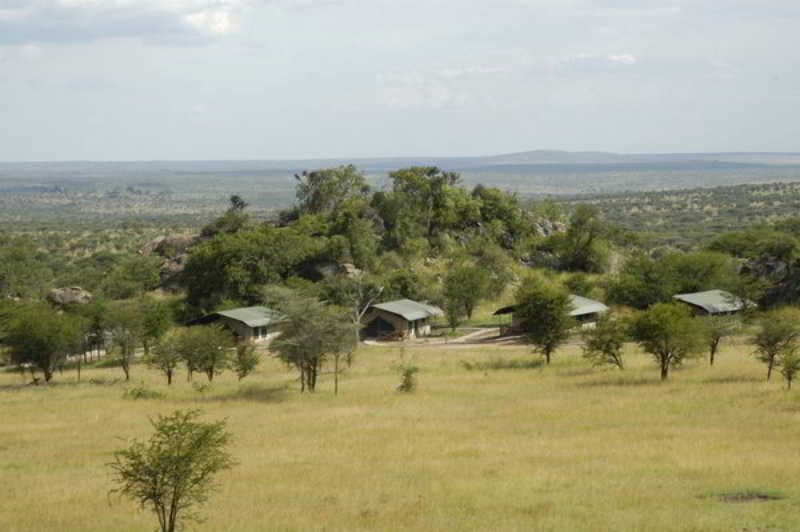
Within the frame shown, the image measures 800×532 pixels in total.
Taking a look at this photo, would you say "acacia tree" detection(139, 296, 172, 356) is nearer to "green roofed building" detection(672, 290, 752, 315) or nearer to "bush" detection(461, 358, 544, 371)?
"bush" detection(461, 358, 544, 371)

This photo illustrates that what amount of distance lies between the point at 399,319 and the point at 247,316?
1293 centimetres

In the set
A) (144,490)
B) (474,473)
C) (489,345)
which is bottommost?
(489,345)

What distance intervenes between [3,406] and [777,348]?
4049 centimetres

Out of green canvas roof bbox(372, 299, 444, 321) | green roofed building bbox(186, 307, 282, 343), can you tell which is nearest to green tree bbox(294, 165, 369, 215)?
green canvas roof bbox(372, 299, 444, 321)

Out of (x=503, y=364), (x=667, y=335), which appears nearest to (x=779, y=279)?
(x=503, y=364)

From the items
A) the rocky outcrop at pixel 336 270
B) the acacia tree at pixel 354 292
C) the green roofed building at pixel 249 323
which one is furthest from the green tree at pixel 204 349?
the rocky outcrop at pixel 336 270

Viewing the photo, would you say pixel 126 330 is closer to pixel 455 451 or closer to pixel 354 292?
pixel 354 292

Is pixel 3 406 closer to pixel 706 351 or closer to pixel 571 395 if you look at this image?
pixel 571 395

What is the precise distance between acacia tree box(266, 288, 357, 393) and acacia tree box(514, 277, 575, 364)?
13.2 metres


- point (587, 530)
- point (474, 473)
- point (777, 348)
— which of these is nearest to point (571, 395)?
point (777, 348)

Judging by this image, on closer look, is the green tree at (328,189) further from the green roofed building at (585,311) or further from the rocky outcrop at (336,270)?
the green roofed building at (585,311)

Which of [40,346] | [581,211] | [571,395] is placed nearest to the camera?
[571,395]

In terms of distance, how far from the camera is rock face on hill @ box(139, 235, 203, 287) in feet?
325

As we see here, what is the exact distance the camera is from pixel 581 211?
4075 inches
